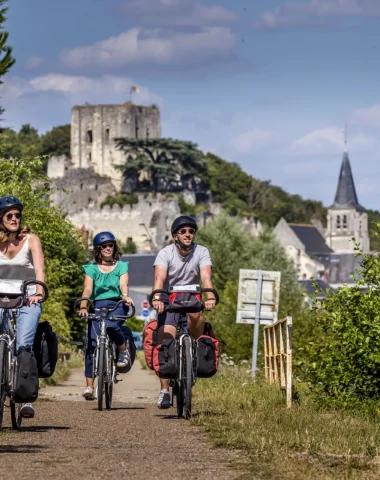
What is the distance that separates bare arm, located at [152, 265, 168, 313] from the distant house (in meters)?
137

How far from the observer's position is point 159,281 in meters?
11.6

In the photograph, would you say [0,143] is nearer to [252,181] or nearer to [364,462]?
[364,462]

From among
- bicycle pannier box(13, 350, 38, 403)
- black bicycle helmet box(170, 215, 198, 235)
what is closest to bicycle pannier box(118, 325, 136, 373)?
black bicycle helmet box(170, 215, 198, 235)

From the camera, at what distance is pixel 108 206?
489 ft

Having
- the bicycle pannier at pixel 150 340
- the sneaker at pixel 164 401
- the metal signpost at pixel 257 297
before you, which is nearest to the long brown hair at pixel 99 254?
the bicycle pannier at pixel 150 340

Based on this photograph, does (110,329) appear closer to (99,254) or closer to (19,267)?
(99,254)

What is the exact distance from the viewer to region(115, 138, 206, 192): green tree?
152 metres

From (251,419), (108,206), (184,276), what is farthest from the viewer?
(108,206)

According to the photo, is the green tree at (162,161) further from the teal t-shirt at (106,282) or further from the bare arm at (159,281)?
Answer: the bare arm at (159,281)

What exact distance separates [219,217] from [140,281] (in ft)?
82.3

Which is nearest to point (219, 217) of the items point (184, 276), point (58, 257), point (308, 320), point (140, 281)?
point (140, 281)

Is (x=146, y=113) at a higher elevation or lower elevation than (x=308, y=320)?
higher

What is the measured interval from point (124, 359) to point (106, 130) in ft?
500

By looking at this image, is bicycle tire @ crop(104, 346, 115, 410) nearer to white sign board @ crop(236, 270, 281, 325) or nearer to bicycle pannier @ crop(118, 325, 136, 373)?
bicycle pannier @ crop(118, 325, 136, 373)
